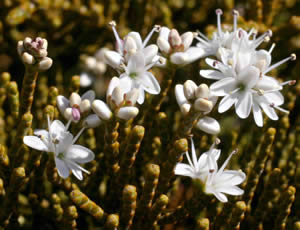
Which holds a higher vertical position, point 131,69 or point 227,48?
point 227,48

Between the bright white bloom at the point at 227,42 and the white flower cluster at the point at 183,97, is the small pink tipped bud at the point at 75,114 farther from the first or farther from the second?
the bright white bloom at the point at 227,42

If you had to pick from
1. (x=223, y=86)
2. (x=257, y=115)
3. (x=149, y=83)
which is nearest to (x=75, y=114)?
(x=149, y=83)

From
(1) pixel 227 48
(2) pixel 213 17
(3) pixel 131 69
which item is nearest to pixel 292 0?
(2) pixel 213 17

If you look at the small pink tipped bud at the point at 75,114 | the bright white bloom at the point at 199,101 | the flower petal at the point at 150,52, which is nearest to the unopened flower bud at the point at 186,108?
the bright white bloom at the point at 199,101

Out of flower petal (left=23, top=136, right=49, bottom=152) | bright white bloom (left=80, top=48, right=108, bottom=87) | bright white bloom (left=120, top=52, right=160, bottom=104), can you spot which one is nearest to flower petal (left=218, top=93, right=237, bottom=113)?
bright white bloom (left=120, top=52, right=160, bottom=104)

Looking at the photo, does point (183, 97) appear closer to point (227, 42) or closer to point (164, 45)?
point (164, 45)

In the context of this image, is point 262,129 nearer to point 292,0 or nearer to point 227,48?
point 227,48

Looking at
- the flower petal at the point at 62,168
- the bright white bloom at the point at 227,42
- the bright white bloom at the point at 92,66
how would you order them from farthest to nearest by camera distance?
the bright white bloom at the point at 92,66 < the bright white bloom at the point at 227,42 < the flower petal at the point at 62,168
